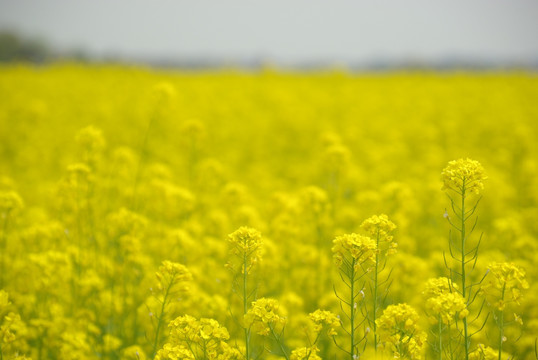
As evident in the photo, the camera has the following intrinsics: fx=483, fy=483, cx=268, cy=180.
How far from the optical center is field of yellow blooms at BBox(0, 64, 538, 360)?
2307mm

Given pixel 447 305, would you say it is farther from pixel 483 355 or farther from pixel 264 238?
pixel 264 238

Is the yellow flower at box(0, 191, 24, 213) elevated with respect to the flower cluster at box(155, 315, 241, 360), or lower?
elevated

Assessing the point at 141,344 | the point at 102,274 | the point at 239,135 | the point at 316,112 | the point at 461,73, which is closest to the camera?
the point at 141,344

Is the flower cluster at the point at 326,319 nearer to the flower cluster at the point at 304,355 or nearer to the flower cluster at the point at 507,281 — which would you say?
the flower cluster at the point at 304,355

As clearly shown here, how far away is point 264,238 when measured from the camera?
12.9 ft

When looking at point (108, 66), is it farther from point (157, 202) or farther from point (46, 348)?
point (46, 348)

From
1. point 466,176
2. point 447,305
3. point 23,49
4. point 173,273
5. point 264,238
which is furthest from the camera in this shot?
point 23,49

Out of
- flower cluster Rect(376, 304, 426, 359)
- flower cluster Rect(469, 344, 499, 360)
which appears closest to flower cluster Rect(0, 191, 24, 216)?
flower cluster Rect(376, 304, 426, 359)

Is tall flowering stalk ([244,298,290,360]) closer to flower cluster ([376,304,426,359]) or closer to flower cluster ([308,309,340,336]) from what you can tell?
flower cluster ([308,309,340,336])

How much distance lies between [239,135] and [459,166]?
8911 millimetres

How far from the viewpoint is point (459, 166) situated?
2.32 m

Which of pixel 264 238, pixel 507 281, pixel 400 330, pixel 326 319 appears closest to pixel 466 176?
pixel 507 281

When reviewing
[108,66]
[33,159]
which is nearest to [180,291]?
[33,159]

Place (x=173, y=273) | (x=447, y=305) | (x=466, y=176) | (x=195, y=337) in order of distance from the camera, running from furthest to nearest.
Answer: (x=173, y=273)
(x=466, y=176)
(x=195, y=337)
(x=447, y=305)
